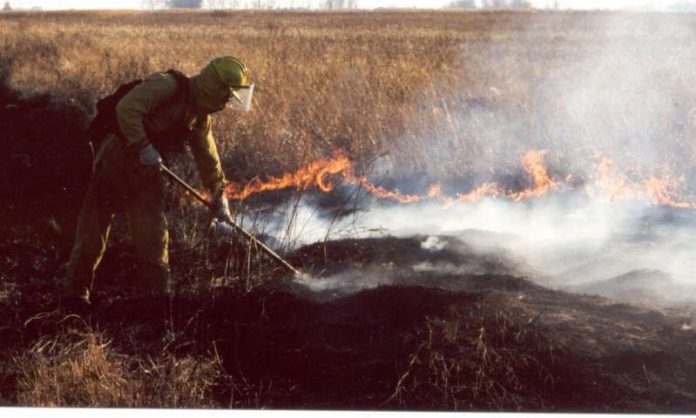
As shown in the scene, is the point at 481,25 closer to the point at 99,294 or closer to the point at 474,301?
the point at 474,301

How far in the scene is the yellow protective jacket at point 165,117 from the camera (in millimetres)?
4004

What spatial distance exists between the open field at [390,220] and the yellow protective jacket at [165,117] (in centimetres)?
58

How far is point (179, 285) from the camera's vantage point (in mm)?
4695

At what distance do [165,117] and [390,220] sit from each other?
87.1 inches

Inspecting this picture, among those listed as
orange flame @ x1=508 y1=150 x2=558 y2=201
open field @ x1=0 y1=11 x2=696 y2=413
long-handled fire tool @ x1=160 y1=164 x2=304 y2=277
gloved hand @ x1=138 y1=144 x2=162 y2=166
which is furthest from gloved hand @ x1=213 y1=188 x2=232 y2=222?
orange flame @ x1=508 y1=150 x2=558 y2=201

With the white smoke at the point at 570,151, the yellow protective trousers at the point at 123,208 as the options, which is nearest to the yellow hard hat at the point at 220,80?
the yellow protective trousers at the point at 123,208

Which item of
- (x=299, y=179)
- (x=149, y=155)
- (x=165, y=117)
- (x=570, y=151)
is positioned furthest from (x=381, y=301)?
(x=570, y=151)

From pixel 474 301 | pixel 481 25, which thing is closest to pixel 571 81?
pixel 481 25

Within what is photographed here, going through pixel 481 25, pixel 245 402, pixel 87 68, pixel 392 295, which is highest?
pixel 481 25

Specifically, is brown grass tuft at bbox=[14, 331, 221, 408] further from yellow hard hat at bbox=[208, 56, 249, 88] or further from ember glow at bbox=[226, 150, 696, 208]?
ember glow at bbox=[226, 150, 696, 208]

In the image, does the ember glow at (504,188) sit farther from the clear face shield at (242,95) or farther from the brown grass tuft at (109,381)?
the brown grass tuft at (109,381)

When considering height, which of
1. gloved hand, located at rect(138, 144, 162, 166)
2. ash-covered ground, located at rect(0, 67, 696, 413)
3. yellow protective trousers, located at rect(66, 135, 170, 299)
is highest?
gloved hand, located at rect(138, 144, 162, 166)

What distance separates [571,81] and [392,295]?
106 inches

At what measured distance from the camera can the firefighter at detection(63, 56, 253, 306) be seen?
405 cm
